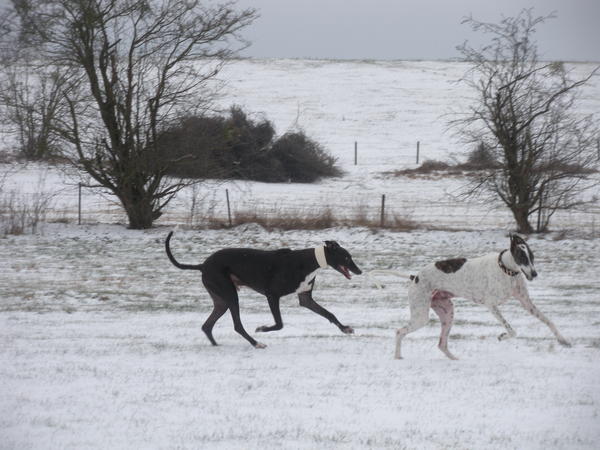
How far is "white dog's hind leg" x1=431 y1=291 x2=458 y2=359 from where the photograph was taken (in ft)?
27.0

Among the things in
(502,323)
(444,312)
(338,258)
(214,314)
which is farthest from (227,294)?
(502,323)

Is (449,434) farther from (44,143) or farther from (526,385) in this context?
(44,143)

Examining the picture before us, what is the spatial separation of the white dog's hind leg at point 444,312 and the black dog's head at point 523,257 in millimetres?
799

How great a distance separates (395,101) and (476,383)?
51.2 m

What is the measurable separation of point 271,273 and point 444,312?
2.02 m

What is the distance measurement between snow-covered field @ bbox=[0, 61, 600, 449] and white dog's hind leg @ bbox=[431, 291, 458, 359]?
152mm

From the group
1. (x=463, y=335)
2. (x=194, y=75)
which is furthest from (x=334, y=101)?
(x=463, y=335)

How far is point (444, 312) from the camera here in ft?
27.2

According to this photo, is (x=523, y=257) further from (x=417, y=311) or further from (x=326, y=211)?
(x=326, y=211)

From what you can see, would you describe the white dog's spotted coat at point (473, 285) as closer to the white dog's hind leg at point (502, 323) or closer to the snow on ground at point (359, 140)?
the white dog's hind leg at point (502, 323)

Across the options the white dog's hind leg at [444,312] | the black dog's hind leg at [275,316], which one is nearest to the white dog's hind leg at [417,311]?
the white dog's hind leg at [444,312]

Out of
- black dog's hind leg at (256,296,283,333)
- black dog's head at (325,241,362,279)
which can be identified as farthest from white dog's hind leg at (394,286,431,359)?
black dog's hind leg at (256,296,283,333)

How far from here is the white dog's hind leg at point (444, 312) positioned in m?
8.23

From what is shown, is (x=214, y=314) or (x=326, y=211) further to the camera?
(x=326, y=211)
